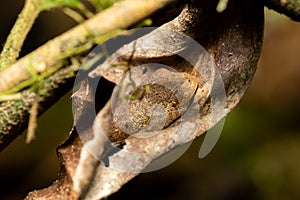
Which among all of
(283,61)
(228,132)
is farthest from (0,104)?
(283,61)

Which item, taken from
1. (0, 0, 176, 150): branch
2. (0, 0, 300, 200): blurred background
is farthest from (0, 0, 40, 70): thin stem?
(0, 0, 300, 200): blurred background

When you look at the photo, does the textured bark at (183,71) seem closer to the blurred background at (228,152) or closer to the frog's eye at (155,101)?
the frog's eye at (155,101)

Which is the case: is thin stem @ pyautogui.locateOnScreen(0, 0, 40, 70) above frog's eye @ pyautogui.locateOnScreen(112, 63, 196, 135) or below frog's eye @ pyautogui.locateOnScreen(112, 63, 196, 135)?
above

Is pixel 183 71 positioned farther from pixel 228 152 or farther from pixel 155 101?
pixel 228 152

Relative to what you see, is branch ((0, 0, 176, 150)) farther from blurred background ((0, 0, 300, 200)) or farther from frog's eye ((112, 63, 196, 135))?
blurred background ((0, 0, 300, 200))

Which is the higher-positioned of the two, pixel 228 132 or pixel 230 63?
pixel 230 63

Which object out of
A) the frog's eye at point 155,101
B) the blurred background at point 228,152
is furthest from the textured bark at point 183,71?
the blurred background at point 228,152

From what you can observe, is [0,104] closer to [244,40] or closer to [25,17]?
[25,17]

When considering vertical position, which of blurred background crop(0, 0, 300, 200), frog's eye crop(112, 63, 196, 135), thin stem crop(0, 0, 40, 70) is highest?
thin stem crop(0, 0, 40, 70)
